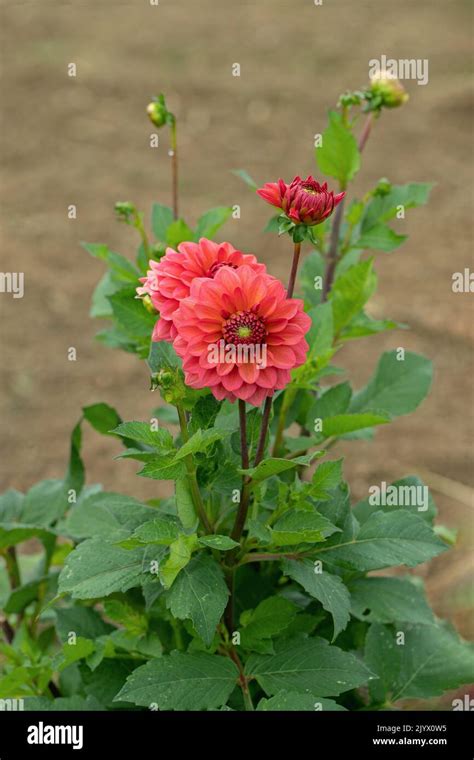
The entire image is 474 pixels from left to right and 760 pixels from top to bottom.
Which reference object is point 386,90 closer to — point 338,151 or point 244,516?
point 338,151

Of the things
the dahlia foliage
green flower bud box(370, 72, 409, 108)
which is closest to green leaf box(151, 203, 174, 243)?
the dahlia foliage

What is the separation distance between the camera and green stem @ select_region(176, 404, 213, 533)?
1.16m

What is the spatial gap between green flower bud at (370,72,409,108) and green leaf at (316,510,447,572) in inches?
26.9

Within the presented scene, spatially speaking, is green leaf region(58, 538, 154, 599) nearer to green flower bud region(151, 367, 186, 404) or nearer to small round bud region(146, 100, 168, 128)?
green flower bud region(151, 367, 186, 404)

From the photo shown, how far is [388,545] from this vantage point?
129cm

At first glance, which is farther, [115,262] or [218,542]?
[115,262]

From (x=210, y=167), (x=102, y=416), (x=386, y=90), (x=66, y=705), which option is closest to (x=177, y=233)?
(x=102, y=416)

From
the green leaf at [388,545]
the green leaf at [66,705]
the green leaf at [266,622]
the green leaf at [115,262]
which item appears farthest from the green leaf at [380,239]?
the green leaf at [66,705]

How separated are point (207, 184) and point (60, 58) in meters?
1.33

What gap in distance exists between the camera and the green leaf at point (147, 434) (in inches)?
45.1

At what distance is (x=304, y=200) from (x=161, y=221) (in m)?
0.64
